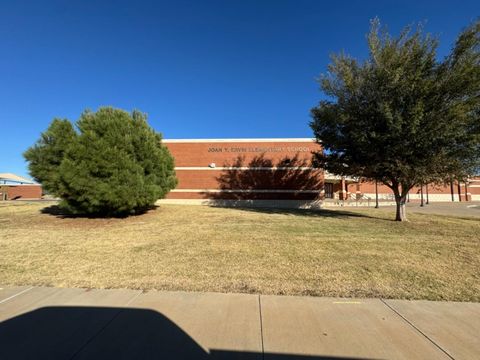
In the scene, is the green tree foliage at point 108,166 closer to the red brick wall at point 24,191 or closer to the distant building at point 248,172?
the distant building at point 248,172

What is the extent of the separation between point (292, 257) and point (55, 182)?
12115mm

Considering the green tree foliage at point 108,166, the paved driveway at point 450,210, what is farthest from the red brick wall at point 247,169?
the green tree foliage at point 108,166

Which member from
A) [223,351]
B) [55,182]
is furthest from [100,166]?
[223,351]

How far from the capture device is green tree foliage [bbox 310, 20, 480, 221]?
1329 centimetres

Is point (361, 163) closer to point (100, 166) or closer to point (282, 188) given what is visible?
point (100, 166)

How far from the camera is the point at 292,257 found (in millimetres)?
7270

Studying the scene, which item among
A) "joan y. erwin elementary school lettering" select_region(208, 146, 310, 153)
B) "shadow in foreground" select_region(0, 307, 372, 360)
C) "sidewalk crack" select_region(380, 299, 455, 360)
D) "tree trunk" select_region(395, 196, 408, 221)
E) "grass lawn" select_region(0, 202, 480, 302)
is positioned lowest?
"shadow in foreground" select_region(0, 307, 372, 360)

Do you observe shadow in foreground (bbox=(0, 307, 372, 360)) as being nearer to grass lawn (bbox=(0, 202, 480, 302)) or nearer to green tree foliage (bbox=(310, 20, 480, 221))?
grass lawn (bbox=(0, 202, 480, 302))

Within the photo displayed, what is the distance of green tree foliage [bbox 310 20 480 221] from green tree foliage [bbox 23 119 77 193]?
44.1ft

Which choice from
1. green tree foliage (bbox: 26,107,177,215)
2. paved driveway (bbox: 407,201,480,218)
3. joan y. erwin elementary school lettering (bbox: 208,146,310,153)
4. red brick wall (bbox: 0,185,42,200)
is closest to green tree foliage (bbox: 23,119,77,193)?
green tree foliage (bbox: 26,107,177,215)

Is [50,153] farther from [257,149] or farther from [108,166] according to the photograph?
[257,149]

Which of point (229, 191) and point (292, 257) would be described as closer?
point (292, 257)

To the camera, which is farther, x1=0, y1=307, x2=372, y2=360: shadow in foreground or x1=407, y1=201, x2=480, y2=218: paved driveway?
x1=407, y1=201, x2=480, y2=218: paved driveway

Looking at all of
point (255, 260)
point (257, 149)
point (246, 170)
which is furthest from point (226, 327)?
point (257, 149)
